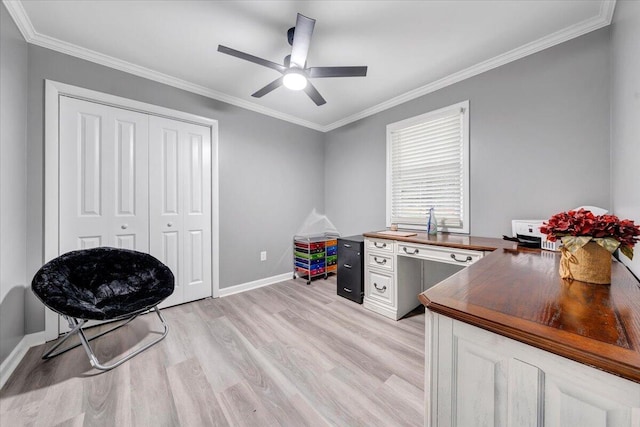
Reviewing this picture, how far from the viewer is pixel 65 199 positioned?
2.08 metres

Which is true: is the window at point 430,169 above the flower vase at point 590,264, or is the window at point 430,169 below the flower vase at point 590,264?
above

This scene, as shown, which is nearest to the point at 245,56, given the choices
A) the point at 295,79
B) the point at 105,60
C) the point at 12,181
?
the point at 295,79

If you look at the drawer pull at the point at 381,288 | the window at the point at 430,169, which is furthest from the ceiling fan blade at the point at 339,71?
the drawer pull at the point at 381,288

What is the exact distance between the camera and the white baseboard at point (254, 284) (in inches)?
118

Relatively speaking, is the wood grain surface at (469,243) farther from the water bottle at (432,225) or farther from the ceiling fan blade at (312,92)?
the ceiling fan blade at (312,92)

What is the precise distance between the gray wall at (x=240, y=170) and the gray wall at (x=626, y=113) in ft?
10.5

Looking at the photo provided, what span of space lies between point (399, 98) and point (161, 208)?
10.2ft

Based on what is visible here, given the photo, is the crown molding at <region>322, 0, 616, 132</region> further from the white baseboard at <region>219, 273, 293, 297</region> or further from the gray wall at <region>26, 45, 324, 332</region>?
the white baseboard at <region>219, 273, 293, 297</region>

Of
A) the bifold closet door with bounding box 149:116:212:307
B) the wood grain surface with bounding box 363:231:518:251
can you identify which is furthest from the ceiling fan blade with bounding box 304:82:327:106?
the wood grain surface with bounding box 363:231:518:251

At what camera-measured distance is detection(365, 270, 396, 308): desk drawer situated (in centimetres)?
240

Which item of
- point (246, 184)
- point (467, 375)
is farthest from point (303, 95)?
point (467, 375)

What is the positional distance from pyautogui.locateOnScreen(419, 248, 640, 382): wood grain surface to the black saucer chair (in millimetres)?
2059

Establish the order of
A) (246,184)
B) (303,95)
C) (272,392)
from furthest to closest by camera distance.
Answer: (246,184) → (303,95) → (272,392)

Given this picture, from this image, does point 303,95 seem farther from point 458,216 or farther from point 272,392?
point 272,392
